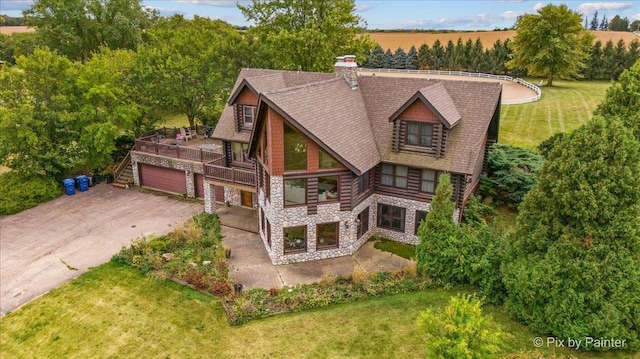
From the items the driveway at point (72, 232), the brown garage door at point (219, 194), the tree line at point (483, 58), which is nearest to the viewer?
→ the driveway at point (72, 232)

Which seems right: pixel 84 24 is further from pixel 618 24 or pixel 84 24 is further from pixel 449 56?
pixel 618 24

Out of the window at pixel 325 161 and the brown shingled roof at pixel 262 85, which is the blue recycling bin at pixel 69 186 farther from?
the window at pixel 325 161

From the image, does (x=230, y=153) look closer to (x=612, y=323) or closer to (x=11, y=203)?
(x=11, y=203)

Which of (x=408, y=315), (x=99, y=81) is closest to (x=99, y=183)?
(x=99, y=81)

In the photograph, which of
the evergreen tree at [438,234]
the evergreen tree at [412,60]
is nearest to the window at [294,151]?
the evergreen tree at [438,234]

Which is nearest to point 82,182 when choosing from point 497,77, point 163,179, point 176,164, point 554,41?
point 163,179

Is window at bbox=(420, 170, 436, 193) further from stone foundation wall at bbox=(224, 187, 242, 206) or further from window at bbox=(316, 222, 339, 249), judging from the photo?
stone foundation wall at bbox=(224, 187, 242, 206)

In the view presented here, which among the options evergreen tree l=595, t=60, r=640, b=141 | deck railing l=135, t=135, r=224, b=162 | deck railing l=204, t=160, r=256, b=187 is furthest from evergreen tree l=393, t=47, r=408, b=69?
evergreen tree l=595, t=60, r=640, b=141
